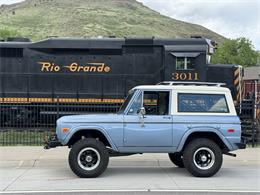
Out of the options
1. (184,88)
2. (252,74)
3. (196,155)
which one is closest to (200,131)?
(196,155)

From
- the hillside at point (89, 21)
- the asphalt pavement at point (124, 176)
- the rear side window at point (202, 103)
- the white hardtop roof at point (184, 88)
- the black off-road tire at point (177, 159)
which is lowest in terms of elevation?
the asphalt pavement at point (124, 176)

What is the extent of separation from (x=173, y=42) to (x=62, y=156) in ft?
27.3

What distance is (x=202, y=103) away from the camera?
10.7 m

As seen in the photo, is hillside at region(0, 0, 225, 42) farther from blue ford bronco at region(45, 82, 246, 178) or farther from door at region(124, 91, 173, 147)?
door at region(124, 91, 173, 147)

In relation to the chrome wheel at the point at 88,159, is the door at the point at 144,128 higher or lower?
higher

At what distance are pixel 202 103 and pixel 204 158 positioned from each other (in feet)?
4.06

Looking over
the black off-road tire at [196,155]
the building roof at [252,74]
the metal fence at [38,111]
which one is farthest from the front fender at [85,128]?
the building roof at [252,74]

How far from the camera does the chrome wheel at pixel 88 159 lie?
10297 millimetres

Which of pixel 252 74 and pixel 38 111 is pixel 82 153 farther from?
pixel 252 74

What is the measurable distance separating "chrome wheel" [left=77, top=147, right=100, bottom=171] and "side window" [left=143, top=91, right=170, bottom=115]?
1.52 m

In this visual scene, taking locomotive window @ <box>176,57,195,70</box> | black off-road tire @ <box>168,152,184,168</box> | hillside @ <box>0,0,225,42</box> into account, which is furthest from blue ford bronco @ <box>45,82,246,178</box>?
hillside @ <box>0,0,225,42</box>

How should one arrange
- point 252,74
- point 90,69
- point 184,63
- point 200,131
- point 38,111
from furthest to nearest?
point 252,74 → point 90,69 → point 184,63 → point 38,111 → point 200,131

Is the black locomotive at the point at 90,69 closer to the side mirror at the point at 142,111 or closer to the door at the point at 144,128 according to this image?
the door at the point at 144,128

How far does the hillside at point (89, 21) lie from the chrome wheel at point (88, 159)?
69991 mm
